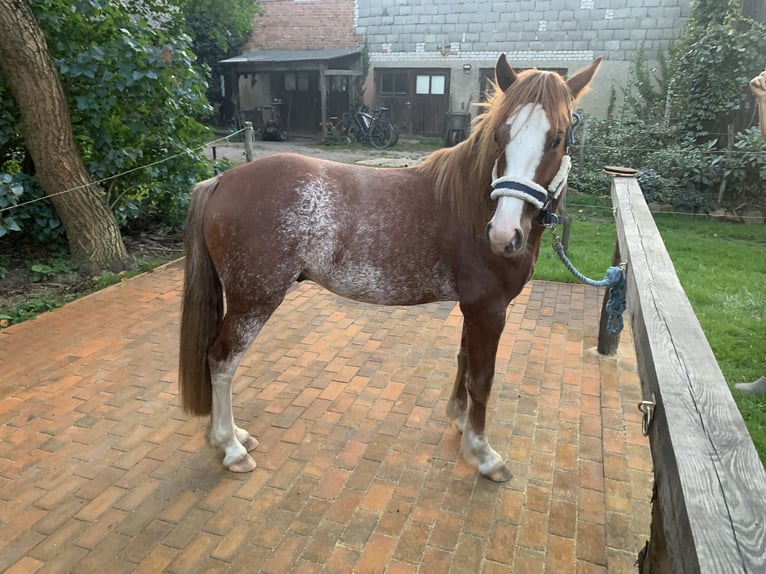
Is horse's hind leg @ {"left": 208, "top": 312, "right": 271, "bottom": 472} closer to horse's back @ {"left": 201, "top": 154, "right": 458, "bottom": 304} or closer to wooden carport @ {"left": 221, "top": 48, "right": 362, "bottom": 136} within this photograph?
horse's back @ {"left": 201, "top": 154, "right": 458, "bottom": 304}

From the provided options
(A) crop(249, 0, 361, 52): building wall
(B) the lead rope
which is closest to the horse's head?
(B) the lead rope

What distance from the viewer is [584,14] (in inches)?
523

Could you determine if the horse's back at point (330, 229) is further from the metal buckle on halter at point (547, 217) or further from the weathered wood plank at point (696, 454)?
the weathered wood plank at point (696, 454)

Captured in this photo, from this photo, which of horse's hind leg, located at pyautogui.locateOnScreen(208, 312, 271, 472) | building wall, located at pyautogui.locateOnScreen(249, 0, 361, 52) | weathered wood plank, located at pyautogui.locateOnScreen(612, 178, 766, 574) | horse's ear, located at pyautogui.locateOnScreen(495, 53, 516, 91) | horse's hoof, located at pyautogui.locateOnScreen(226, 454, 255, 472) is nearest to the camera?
weathered wood plank, located at pyautogui.locateOnScreen(612, 178, 766, 574)

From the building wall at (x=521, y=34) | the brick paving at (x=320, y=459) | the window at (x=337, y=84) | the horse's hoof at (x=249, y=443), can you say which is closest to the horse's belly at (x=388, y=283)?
the brick paving at (x=320, y=459)

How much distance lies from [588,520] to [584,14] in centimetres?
1426

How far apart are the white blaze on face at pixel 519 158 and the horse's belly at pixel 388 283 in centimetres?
58

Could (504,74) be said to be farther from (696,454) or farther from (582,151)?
(582,151)

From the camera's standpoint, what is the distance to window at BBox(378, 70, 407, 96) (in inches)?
631

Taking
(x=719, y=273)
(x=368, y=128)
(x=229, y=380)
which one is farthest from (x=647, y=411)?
(x=368, y=128)

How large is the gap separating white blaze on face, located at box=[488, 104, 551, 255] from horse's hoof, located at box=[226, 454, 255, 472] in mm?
1622

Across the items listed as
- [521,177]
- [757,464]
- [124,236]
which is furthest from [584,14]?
[757,464]

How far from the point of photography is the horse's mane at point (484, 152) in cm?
195

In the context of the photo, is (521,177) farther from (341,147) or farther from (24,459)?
(341,147)
